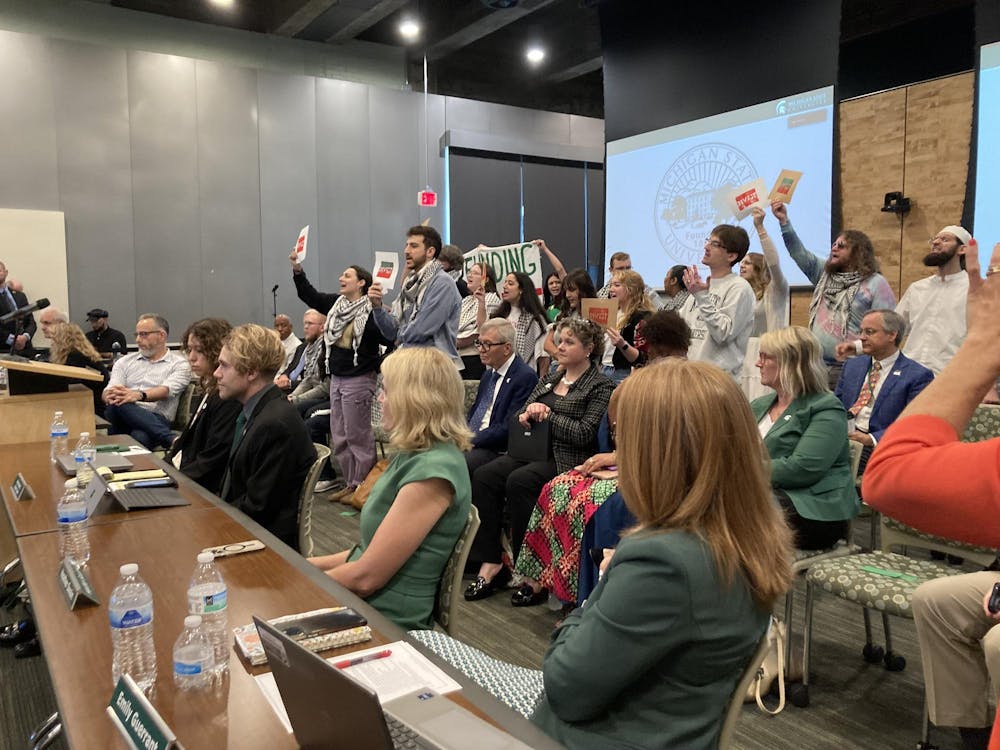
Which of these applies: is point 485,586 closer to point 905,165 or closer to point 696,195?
point 696,195

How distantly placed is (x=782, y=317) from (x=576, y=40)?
683 cm

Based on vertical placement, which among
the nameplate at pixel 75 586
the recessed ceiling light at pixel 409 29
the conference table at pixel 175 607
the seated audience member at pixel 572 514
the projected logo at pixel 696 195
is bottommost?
the seated audience member at pixel 572 514

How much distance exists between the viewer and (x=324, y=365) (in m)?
5.93

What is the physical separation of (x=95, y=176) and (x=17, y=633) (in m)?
6.87

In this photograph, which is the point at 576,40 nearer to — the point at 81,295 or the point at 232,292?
the point at 232,292

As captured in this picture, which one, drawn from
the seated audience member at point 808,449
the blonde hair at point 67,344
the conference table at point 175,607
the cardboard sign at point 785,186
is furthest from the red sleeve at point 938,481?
the blonde hair at point 67,344

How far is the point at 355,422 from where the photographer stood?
5.26 metres

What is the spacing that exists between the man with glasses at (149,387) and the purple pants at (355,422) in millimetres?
993

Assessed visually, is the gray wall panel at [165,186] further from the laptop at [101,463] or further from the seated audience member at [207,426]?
the laptop at [101,463]

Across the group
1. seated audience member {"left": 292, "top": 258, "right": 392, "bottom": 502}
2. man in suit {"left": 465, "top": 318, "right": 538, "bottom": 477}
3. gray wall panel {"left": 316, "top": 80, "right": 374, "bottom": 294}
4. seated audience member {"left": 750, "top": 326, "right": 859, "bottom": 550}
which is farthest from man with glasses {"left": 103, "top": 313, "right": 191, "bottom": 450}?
gray wall panel {"left": 316, "top": 80, "right": 374, "bottom": 294}

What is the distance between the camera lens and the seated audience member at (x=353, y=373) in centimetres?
521

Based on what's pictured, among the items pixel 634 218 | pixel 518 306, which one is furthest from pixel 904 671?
pixel 634 218

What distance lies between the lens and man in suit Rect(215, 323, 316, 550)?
2506 mm

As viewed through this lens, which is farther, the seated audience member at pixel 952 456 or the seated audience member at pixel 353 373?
the seated audience member at pixel 353 373
